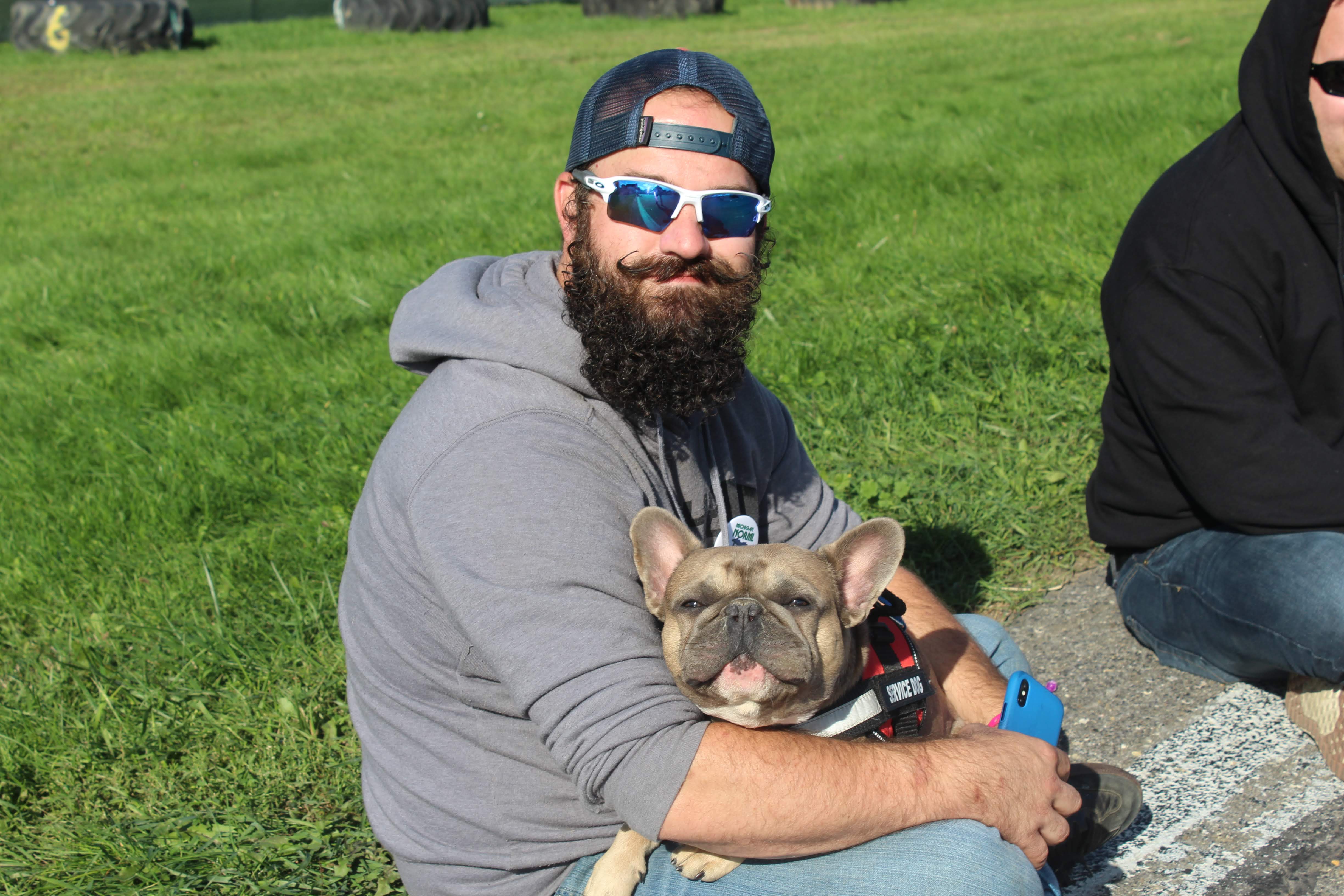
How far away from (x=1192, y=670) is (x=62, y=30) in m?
22.9

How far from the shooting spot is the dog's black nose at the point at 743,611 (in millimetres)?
2545

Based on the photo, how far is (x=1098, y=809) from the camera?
2779 mm

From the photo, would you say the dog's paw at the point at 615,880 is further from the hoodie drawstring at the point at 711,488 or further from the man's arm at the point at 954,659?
Result: the man's arm at the point at 954,659

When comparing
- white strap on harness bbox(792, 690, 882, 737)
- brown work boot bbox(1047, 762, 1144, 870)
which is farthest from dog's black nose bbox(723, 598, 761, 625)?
brown work boot bbox(1047, 762, 1144, 870)

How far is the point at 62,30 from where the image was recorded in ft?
67.4

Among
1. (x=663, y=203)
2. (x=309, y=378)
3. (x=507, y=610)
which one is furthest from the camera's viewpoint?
(x=309, y=378)

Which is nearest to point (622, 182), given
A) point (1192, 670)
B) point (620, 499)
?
point (620, 499)

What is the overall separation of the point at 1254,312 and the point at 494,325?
229 cm

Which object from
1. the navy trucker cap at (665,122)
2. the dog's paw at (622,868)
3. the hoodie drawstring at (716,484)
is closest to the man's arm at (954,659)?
the hoodie drawstring at (716,484)

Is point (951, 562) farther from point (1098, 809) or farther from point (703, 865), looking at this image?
point (703, 865)

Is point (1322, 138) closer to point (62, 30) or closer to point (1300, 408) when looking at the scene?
point (1300, 408)

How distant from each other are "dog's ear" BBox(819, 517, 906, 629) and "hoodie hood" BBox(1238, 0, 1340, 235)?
1731mm

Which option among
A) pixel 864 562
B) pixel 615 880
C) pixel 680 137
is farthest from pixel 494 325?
pixel 615 880

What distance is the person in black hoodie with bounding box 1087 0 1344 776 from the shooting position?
3221 mm
